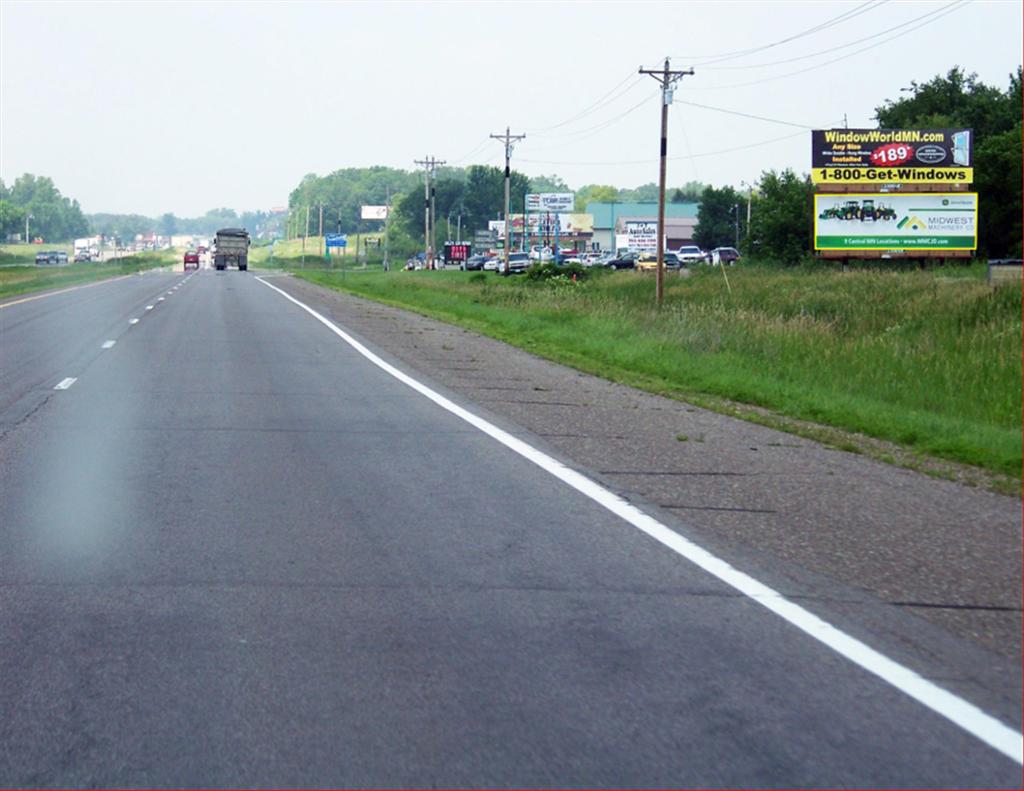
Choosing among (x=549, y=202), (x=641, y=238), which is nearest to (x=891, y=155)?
(x=641, y=238)

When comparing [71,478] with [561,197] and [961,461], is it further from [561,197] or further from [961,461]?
[561,197]

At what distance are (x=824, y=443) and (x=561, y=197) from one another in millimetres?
172240

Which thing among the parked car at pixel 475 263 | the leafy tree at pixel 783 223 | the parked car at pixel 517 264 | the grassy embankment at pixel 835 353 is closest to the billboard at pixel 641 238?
the parked car at pixel 475 263

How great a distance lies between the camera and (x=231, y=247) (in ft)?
388

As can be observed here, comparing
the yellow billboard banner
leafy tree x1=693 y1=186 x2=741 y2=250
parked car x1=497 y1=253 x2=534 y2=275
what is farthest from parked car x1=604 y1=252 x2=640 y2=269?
the yellow billboard banner

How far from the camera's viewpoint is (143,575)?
8.38m

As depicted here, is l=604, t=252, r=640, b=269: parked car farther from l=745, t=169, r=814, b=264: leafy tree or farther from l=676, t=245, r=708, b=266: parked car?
l=745, t=169, r=814, b=264: leafy tree

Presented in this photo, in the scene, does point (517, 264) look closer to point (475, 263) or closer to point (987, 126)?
point (475, 263)

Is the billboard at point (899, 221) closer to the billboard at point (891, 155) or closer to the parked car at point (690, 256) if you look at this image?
the billboard at point (891, 155)

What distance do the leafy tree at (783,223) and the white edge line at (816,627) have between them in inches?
2841

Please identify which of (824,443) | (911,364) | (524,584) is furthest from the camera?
(911,364)

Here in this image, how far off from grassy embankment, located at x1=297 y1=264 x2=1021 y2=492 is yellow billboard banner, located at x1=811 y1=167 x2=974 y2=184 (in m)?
14.4

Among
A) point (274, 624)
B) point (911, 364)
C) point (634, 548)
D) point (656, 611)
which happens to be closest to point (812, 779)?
point (656, 611)

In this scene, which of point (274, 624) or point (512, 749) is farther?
point (274, 624)
